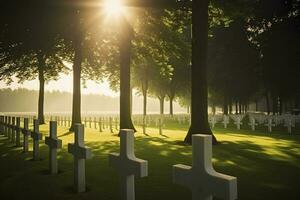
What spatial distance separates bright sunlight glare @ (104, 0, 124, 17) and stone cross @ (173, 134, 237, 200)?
17189 millimetres

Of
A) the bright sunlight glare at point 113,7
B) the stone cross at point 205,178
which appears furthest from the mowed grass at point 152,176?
the bright sunlight glare at point 113,7

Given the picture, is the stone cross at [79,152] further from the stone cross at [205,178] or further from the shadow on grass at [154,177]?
the stone cross at [205,178]

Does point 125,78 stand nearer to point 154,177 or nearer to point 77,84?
point 77,84

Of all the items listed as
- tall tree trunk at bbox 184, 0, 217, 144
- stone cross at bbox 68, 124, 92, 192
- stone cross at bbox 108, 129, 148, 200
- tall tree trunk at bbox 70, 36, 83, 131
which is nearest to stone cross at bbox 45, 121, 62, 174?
stone cross at bbox 68, 124, 92, 192

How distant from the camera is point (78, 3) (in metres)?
17.7

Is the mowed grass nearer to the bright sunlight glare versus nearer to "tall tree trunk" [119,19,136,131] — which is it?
"tall tree trunk" [119,19,136,131]

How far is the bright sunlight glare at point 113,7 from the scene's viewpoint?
65.4 feet

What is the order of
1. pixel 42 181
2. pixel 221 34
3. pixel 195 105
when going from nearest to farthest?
pixel 42 181 → pixel 195 105 → pixel 221 34

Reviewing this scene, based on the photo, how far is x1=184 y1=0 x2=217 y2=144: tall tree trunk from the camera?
15.7 meters

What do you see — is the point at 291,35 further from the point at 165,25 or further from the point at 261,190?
the point at 261,190

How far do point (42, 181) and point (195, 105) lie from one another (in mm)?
9334

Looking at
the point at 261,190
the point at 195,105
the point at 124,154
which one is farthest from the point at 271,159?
the point at 124,154

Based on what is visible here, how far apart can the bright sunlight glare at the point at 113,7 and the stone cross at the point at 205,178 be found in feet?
56.4

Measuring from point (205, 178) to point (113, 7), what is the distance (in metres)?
18.9
